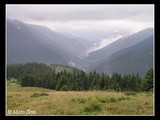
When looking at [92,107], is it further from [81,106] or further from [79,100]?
[79,100]

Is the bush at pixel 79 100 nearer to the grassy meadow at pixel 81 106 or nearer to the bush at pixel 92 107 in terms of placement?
the grassy meadow at pixel 81 106

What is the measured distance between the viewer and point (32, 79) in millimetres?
102438

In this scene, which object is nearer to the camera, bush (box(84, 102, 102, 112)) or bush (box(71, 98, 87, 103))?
bush (box(84, 102, 102, 112))

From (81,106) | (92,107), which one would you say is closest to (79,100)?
(81,106)

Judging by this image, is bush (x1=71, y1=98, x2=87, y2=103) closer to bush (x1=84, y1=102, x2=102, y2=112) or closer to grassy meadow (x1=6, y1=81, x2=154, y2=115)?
grassy meadow (x1=6, y1=81, x2=154, y2=115)

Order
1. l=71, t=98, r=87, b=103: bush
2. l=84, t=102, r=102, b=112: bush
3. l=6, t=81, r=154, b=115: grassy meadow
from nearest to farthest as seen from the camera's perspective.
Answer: l=6, t=81, r=154, b=115: grassy meadow → l=84, t=102, r=102, b=112: bush → l=71, t=98, r=87, b=103: bush

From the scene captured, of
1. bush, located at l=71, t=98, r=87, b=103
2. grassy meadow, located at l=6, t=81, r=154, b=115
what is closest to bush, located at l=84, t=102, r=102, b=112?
grassy meadow, located at l=6, t=81, r=154, b=115

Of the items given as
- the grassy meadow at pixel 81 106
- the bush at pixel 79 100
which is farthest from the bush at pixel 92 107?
the bush at pixel 79 100

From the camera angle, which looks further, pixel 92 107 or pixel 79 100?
pixel 79 100

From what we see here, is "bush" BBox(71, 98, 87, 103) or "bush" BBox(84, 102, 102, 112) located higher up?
"bush" BBox(71, 98, 87, 103)

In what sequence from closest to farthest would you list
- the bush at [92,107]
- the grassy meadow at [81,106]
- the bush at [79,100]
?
1. the grassy meadow at [81,106]
2. the bush at [92,107]
3. the bush at [79,100]
